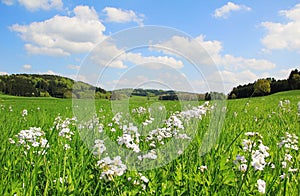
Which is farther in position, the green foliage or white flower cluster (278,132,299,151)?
the green foliage

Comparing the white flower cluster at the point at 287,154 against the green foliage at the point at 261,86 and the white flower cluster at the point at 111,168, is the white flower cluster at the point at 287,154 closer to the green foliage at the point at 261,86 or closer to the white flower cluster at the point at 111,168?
the green foliage at the point at 261,86

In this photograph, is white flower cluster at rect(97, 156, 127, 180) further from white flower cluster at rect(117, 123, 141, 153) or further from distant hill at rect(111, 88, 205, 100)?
distant hill at rect(111, 88, 205, 100)

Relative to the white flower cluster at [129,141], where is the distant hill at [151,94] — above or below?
above

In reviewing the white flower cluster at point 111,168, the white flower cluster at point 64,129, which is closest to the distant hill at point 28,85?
the white flower cluster at point 64,129

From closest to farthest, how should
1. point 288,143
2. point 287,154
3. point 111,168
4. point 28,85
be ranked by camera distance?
point 111,168 → point 287,154 → point 288,143 → point 28,85

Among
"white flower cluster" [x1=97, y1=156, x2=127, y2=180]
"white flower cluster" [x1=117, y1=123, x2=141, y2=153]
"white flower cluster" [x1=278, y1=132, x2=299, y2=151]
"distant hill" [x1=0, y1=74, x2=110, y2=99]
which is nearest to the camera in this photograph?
"white flower cluster" [x1=97, y1=156, x2=127, y2=180]

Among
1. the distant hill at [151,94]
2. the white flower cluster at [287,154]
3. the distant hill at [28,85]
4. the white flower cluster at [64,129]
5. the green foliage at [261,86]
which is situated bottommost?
the white flower cluster at [287,154]

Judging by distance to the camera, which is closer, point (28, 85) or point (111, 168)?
point (111, 168)

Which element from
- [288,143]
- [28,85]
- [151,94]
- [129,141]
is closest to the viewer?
[129,141]

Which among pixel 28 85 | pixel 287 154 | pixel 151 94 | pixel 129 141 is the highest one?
pixel 28 85

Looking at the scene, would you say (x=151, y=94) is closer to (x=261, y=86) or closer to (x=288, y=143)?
(x=261, y=86)

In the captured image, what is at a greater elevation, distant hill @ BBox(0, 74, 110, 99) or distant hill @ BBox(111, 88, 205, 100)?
distant hill @ BBox(0, 74, 110, 99)

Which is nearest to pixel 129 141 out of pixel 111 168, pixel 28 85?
pixel 111 168

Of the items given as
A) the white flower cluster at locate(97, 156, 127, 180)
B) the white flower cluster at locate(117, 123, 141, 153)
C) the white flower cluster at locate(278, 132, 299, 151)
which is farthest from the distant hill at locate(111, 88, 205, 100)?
the white flower cluster at locate(97, 156, 127, 180)
